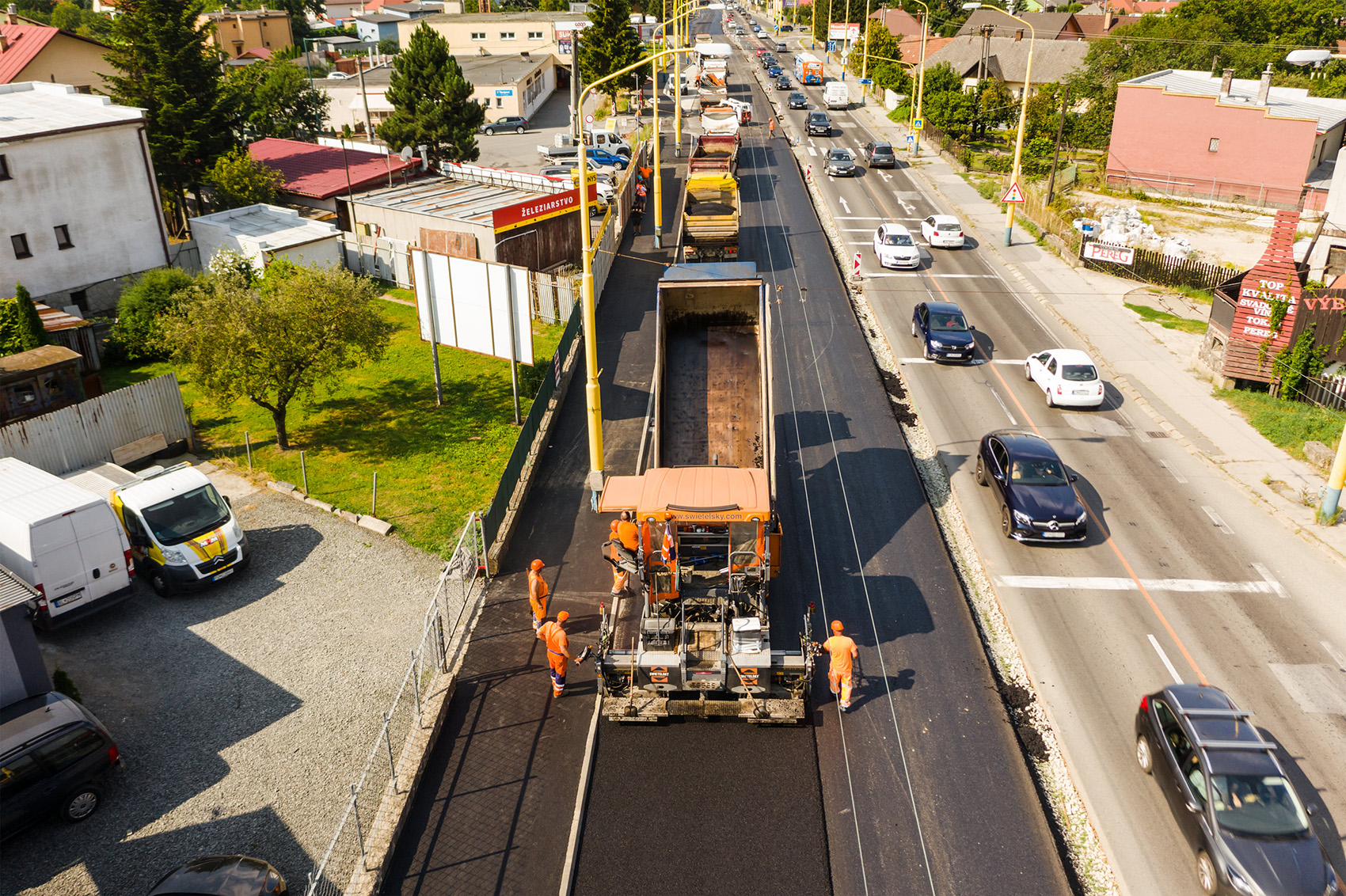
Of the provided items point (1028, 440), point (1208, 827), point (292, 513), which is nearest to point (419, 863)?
point (1208, 827)

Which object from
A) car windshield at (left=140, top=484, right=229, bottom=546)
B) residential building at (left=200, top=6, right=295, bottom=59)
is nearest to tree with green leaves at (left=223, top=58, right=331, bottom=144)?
residential building at (left=200, top=6, right=295, bottom=59)

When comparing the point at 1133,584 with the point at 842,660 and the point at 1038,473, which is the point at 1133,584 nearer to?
the point at 1038,473

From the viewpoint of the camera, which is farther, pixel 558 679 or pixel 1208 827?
pixel 558 679

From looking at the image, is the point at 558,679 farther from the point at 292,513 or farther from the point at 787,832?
the point at 292,513

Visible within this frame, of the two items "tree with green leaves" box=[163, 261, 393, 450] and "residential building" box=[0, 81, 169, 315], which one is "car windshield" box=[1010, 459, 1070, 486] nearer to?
"tree with green leaves" box=[163, 261, 393, 450]

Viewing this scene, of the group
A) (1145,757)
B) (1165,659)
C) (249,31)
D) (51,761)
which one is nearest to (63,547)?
(51,761)
